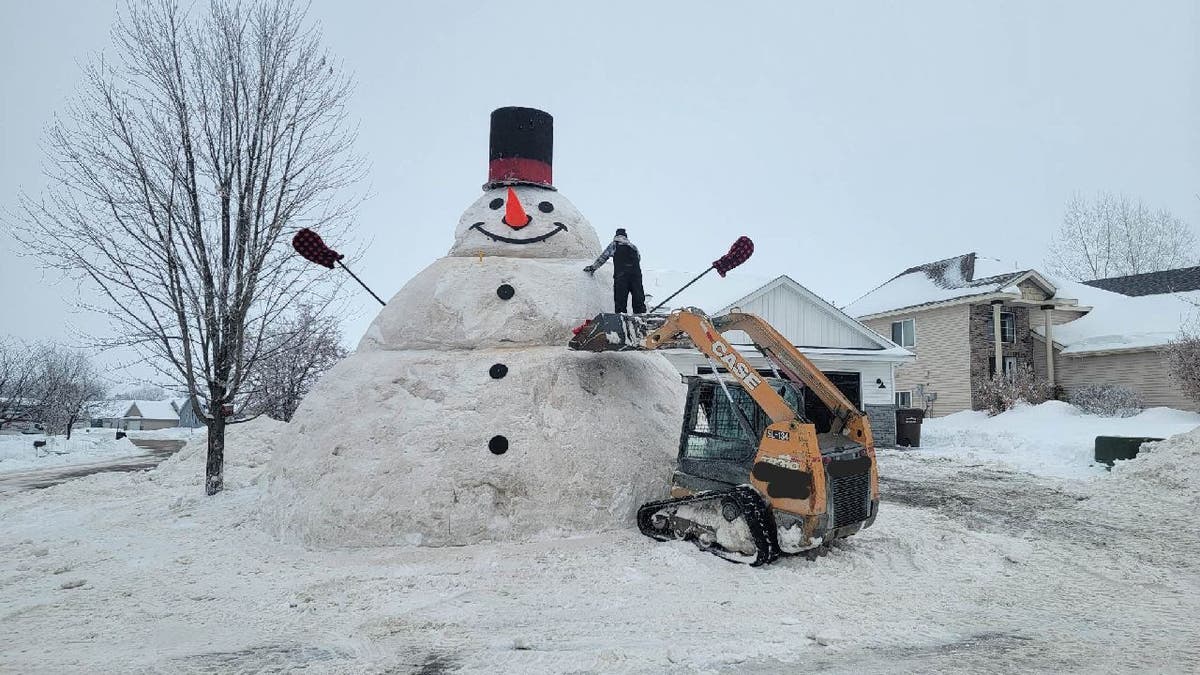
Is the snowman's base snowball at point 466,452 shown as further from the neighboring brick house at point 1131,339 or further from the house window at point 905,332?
the house window at point 905,332

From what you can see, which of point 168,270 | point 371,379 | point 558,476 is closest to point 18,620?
point 371,379

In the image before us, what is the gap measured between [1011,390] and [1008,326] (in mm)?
4038

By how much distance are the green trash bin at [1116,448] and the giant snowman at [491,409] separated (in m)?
9.53

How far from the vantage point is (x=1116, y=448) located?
11586 millimetres

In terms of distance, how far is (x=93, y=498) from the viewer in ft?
31.0

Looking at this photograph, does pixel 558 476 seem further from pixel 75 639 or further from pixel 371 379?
pixel 75 639

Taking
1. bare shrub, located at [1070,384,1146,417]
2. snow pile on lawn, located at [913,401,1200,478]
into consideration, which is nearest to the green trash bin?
snow pile on lawn, located at [913,401,1200,478]

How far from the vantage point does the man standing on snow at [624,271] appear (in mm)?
6730

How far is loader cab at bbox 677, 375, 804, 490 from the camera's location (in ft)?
19.4

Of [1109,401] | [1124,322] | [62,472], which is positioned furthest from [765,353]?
[1124,322]

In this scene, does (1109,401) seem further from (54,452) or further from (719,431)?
(54,452)

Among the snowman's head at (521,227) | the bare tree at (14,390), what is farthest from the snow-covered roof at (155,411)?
the snowman's head at (521,227)

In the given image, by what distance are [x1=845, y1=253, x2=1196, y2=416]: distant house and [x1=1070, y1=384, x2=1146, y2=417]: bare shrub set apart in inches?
64.5

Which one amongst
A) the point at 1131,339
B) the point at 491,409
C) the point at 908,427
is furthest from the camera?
the point at 1131,339
